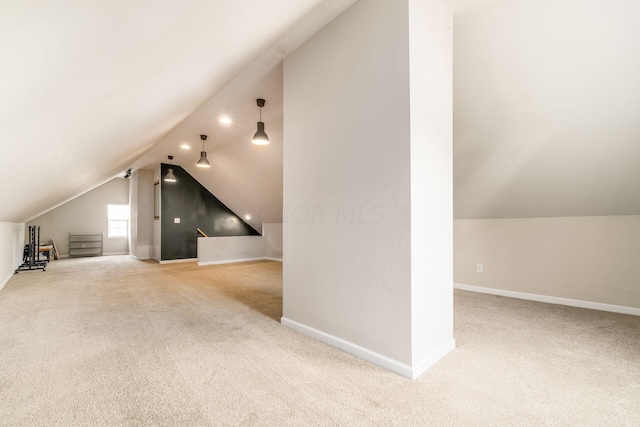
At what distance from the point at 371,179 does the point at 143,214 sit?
8.57 m

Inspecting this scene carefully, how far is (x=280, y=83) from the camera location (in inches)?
132

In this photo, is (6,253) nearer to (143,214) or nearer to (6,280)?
(6,280)

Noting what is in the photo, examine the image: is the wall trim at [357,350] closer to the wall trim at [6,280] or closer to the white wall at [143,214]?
the wall trim at [6,280]

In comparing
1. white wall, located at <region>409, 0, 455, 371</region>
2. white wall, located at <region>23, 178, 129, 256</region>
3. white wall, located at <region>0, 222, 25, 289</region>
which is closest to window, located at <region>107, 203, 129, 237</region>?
white wall, located at <region>23, 178, 129, 256</region>

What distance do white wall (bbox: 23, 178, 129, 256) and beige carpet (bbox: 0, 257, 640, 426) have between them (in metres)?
7.25

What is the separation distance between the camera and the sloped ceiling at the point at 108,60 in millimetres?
1083

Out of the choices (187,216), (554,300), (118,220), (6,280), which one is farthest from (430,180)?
(118,220)

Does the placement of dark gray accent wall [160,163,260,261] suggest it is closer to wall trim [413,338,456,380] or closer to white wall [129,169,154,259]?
white wall [129,169,154,259]

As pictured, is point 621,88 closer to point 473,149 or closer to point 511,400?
point 473,149

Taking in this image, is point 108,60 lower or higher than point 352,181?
higher

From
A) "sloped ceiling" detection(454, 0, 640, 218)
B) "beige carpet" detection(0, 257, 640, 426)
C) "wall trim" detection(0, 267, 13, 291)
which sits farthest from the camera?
"wall trim" detection(0, 267, 13, 291)

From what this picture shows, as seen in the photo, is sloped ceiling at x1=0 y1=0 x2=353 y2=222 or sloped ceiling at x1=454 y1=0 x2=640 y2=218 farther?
sloped ceiling at x1=454 y1=0 x2=640 y2=218

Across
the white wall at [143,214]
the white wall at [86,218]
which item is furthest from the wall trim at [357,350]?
the white wall at [86,218]

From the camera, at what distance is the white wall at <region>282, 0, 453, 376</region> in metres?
1.92
